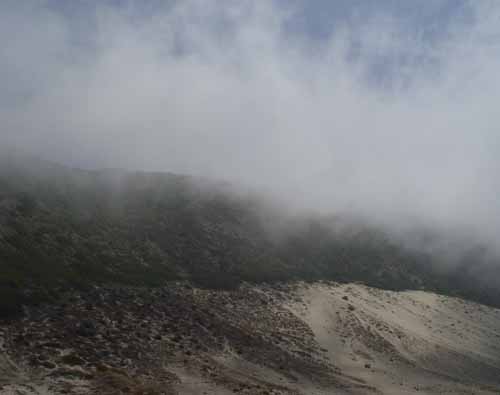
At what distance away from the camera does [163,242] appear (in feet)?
303

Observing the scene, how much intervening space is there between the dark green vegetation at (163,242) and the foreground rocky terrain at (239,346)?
22.1 feet

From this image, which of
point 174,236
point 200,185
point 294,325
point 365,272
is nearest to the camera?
point 294,325

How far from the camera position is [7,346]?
35688mm

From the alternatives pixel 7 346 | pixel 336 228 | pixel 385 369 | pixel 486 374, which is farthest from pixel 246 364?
pixel 336 228

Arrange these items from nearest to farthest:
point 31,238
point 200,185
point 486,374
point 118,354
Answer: point 118,354
point 486,374
point 31,238
point 200,185

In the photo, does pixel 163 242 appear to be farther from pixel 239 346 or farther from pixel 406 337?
pixel 406 337

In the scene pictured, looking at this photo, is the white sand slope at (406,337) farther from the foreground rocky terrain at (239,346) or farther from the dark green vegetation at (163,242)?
the dark green vegetation at (163,242)

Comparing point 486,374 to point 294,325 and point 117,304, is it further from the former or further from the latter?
point 117,304

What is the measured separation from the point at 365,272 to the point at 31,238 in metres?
78.6

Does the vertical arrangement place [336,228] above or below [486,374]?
above

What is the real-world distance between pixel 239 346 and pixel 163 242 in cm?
4728

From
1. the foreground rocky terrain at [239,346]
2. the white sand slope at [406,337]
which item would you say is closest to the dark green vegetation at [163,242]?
the foreground rocky terrain at [239,346]

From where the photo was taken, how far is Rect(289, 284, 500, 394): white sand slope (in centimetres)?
4928

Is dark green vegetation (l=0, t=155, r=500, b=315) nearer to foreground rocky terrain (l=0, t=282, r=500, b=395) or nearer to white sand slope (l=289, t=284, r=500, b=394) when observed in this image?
foreground rocky terrain (l=0, t=282, r=500, b=395)
